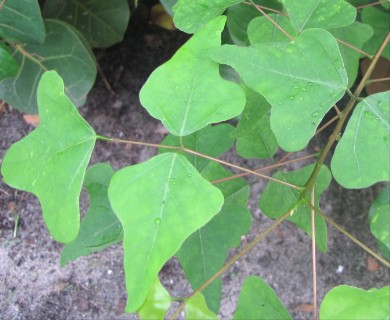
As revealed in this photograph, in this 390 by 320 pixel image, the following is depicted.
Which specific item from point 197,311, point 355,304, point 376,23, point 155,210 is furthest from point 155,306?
point 376,23

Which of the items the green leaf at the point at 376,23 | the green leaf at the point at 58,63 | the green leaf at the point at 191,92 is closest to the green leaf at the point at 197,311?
the green leaf at the point at 191,92

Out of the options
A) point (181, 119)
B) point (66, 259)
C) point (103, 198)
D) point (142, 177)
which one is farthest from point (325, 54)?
point (66, 259)

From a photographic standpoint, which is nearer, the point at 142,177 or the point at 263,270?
the point at 142,177

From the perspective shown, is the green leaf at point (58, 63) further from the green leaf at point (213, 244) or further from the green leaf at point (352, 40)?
the green leaf at point (352, 40)

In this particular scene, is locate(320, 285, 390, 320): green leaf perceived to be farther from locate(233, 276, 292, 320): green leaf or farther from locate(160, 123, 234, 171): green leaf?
locate(160, 123, 234, 171): green leaf

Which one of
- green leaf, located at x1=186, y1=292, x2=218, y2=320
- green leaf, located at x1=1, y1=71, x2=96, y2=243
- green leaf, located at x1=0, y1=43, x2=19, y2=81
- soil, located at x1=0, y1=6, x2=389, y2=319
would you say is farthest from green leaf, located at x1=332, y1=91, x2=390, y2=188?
green leaf, located at x1=0, y1=43, x2=19, y2=81

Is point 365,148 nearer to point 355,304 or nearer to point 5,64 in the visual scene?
point 355,304

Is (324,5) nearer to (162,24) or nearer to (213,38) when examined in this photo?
(213,38)
